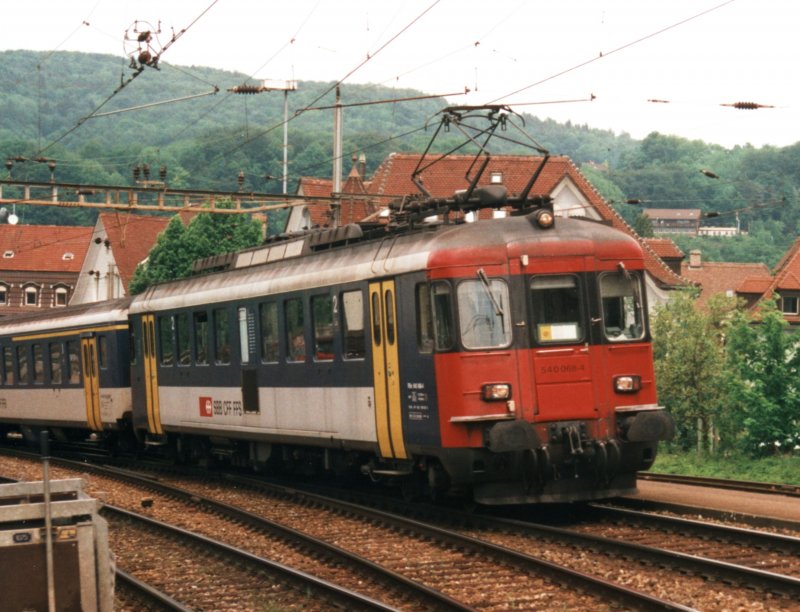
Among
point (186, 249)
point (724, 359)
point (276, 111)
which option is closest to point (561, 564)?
point (724, 359)

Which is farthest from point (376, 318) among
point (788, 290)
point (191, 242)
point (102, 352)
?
point (788, 290)

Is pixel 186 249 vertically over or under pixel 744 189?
under

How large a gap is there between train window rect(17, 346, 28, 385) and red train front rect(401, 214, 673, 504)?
1828 cm

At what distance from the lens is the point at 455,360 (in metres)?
14.0

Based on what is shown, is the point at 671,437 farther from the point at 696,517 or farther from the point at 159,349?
the point at 159,349

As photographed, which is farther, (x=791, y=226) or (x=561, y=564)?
(x=791, y=226)

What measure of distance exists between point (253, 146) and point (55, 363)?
86.5 m

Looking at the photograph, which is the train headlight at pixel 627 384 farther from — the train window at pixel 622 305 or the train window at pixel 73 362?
the train window at pixel 73 362

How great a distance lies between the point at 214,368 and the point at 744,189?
10936cm

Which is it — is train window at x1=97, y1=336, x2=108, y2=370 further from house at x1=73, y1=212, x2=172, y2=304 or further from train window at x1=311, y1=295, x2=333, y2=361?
house at x1=73, y1=212, x2=172, y2=304

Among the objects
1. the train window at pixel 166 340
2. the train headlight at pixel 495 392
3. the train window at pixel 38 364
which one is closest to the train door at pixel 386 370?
the train headlight at pixel 495 392

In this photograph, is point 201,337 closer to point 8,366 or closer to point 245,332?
point 245,332

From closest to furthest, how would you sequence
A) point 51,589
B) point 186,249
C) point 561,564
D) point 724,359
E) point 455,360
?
1. point 51,589
2. point 561,564
3. point 455,360
4. point 724,359
5. point 186,249

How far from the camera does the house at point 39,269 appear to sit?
102 m
